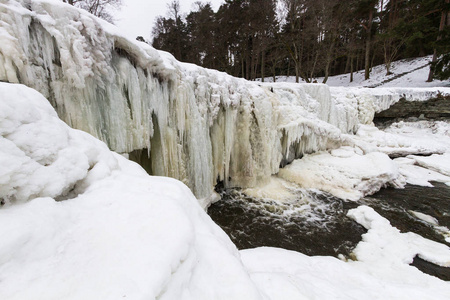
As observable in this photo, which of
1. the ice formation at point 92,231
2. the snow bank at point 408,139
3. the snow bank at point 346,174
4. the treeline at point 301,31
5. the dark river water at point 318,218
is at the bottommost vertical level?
the dark river water at point 318,218

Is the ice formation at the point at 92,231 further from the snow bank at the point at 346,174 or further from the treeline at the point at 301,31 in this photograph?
the treeline at the point at 301,31

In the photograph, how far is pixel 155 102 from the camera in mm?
4492

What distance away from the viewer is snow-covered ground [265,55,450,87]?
1790 cm

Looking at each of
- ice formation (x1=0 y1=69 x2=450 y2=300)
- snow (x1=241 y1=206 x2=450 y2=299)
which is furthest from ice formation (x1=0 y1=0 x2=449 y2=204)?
snow (x1=241 y1=206 x2=450 y2=299)

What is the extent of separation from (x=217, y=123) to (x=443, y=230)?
701 centimetres

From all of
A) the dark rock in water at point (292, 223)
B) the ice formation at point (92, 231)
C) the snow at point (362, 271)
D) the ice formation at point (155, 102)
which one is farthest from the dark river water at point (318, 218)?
the ice formation at point (92, 231)

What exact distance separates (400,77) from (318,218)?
2264cm

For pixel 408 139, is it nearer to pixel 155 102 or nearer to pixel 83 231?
pixel 155 102

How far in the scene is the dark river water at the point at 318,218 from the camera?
477 cm

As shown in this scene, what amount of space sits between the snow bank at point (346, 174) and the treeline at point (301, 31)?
11218 millimetres

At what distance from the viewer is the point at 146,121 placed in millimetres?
4344

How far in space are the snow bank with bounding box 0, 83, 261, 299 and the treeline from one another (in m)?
18.5

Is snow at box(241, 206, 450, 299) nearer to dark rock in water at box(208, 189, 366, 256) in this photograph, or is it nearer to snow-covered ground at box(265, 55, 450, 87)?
dark rock in water at box(208, 189, 366, 256)

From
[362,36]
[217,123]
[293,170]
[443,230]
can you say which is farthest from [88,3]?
[362,36]
